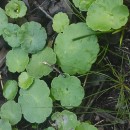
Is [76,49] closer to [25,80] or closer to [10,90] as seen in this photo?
[25,80]

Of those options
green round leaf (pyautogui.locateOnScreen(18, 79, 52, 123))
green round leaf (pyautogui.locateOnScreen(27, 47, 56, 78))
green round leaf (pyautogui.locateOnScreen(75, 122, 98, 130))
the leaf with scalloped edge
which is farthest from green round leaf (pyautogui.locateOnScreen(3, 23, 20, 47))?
green round leaf (pyautogui.locateOnScreen(75, 122, 98, 130))

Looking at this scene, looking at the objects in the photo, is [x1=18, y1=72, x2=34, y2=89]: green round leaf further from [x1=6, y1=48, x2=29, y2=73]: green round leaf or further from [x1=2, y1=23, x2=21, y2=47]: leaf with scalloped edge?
[x1=2, y1=23, x2=21, y2=47]: leaf with scalloped edge

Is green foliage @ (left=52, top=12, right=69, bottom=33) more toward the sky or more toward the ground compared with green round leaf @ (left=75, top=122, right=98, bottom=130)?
more toward the sky

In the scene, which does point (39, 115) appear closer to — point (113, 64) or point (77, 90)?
point (77, 90)

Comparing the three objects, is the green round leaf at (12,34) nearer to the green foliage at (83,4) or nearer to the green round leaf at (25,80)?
the green round leaf at (25,80)

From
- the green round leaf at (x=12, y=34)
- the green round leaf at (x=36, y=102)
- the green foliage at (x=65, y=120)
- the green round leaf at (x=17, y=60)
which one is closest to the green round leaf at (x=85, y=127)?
the green foliage at (x=65, y=120)

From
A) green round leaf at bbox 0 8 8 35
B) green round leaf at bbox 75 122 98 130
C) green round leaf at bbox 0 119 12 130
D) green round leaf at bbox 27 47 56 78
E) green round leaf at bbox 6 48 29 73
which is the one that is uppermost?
green round leaf at bbox 0 8 8 35
